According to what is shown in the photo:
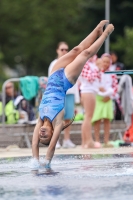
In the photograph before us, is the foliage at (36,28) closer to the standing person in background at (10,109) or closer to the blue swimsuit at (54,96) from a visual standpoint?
the standing person in background at (10,109)

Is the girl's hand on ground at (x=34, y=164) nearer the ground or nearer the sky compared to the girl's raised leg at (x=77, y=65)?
nearer the ground

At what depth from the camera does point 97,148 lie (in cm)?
1477

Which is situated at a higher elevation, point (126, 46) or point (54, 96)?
point (126, 46)

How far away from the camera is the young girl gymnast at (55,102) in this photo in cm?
1038

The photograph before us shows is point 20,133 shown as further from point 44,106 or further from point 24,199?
point 24,199

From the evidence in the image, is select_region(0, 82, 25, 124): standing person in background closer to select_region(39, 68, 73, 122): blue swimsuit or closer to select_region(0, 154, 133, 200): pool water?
select_region(0, 154, 133, 200): pool water

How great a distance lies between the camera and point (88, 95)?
593 inches

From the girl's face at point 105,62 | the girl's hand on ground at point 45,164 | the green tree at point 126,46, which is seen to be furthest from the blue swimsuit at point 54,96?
Answer: the green tree at point 126,46

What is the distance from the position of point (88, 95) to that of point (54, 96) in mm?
4262

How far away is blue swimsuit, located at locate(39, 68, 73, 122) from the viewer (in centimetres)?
1064

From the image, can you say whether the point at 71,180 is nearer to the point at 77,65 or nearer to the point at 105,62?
the point at 77,65

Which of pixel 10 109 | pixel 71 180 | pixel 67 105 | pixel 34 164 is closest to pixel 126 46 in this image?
pixel 10 109

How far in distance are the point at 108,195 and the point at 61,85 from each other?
12.9 ft

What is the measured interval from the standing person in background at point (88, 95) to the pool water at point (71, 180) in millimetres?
3403
